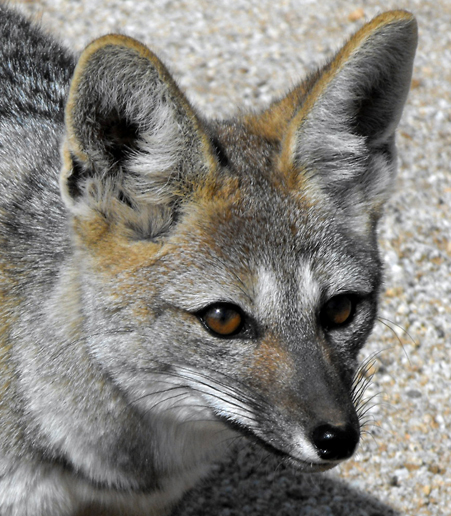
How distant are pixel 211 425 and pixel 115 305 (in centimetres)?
75

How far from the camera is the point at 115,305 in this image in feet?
11.3

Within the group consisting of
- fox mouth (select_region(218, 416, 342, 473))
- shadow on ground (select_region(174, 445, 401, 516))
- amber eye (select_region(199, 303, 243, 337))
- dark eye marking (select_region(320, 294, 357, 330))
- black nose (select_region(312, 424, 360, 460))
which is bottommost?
shadow on ground (select_region(174, 445, 401, 516))

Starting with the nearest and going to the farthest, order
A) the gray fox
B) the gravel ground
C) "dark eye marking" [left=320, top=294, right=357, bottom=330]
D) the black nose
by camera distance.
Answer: the black nose, the gray fox, "dark eye marking" [left=320, top=294, right=357, bottom=330], the gravel ground

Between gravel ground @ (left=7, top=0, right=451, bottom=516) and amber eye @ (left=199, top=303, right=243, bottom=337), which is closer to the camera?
amber eye @ (left=199, top=303, right=243, bottom=337)

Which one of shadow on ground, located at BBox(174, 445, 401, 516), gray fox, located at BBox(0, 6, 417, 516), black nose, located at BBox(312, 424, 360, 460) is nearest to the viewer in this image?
black nose, located at BBox(312, 424, 360, 460)

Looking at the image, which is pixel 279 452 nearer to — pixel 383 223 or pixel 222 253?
pixel 222 253

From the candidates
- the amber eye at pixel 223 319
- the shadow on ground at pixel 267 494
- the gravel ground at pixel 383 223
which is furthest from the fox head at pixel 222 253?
the shadow on ground at pixel 267 494

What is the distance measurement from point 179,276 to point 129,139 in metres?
0.62

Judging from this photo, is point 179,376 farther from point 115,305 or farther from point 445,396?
point 445,396

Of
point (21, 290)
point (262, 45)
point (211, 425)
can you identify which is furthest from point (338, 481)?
point (262, 45)

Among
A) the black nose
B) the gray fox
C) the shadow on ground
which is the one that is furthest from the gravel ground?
the black nose

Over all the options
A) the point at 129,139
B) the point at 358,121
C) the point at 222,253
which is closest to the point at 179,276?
the point at 222,253

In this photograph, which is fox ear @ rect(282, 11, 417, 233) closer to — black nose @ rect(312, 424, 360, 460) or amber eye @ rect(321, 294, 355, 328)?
amber eye @ rect(321, 294, 355, 328)

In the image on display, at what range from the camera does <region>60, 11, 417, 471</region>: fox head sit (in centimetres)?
325
